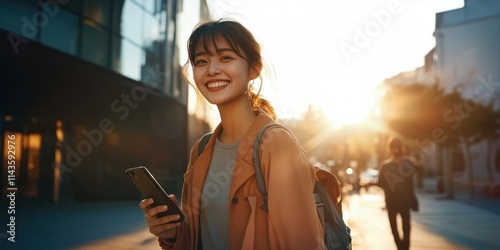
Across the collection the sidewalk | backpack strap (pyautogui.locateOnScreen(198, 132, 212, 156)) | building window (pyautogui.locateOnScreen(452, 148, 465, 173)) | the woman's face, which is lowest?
the sidewalk

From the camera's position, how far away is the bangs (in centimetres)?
182

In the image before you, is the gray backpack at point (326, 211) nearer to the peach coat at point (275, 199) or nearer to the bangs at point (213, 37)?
the peach coat at point (275, 199)

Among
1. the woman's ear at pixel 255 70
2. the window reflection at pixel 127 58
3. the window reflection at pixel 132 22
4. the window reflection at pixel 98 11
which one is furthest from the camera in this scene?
the window reflection at pixel 132 22

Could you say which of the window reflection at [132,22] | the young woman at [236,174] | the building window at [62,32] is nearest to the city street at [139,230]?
the building window at [62,32]

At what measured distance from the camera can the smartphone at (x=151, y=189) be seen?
177 centimetres

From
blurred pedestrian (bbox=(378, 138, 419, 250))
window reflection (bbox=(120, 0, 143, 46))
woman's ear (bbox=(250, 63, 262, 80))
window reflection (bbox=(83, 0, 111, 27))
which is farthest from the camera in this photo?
window reflection (bbox=(120, 0, 143, 46))

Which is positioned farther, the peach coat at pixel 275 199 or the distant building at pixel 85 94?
the distant building at pixel 85 94

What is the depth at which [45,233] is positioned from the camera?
8.83 meters

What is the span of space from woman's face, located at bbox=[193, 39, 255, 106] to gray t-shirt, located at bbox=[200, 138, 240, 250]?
8.5 inches

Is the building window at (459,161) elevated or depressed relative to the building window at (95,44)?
depressed

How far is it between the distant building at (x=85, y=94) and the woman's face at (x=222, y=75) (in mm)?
10237

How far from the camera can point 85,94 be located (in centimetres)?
1588

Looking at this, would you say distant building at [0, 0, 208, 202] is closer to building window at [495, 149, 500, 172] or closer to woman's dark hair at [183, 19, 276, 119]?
woman's dark hair at [183, 19, 276, 119]

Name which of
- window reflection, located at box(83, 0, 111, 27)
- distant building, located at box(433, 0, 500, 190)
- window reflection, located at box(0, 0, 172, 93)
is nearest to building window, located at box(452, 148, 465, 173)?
distant building, located at box(433, 0, 500, 190)
